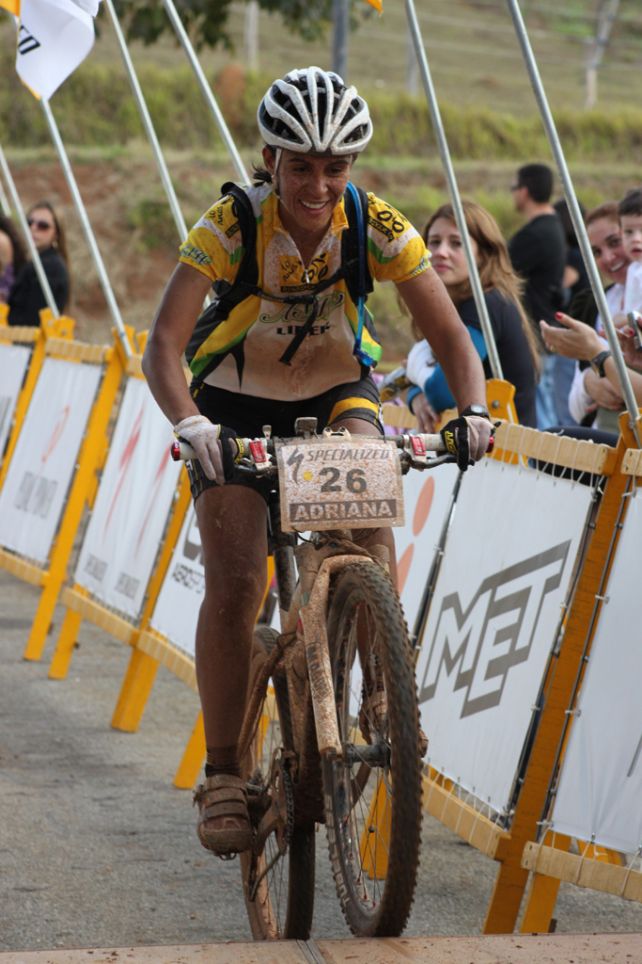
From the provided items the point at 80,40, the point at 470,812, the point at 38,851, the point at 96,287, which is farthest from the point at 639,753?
the point at 96,287

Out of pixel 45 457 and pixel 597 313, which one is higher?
pixel 597 313

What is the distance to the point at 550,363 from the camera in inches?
412

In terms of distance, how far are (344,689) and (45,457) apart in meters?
6.38

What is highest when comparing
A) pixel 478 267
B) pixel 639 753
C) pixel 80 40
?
pixel 80 40

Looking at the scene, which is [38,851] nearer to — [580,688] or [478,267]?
[580,688]

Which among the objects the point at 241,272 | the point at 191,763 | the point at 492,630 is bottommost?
the point at 191,763

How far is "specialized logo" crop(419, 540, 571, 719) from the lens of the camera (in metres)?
5.25

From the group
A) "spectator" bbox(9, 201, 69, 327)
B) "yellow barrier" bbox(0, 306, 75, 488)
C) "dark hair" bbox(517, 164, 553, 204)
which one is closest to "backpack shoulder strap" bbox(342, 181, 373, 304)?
"yellow barrier" bbox(0, 306, 75, 488)

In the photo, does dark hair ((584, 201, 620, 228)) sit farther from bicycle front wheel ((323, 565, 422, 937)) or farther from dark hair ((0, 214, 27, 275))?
dark hair ((0, 214, 27, 275))

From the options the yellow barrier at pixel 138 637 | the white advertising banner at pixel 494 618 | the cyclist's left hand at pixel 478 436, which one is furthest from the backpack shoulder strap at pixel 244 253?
the yellow barrier at pixel 138 637

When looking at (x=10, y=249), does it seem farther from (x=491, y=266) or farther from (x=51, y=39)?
(x=491, y=266)

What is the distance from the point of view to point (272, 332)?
4.91 m

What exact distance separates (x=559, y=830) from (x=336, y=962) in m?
1.16

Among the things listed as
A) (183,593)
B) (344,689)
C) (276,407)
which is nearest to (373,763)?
(344,689)
